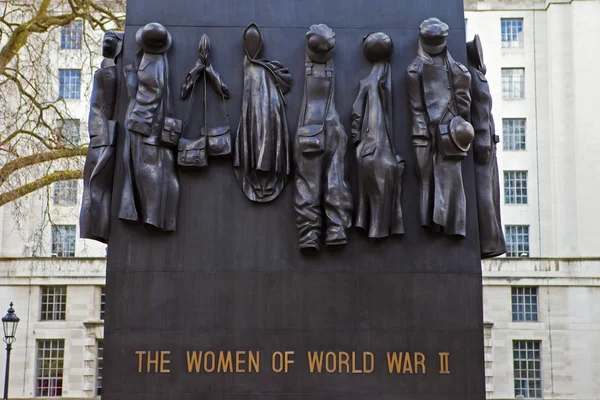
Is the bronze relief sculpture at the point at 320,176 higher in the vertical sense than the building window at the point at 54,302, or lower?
higher

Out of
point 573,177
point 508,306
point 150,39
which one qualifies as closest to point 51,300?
point 508,306

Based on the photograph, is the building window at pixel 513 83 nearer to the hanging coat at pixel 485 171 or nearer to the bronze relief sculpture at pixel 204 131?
the hanging coat at pixel 485 171

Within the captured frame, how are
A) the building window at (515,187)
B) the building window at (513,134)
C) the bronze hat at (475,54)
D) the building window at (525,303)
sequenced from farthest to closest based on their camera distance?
1. the building window at (513,134)
2. the building window at (525,303)
3. the building window at (515,187)
4. the bronze hat at (475,54)

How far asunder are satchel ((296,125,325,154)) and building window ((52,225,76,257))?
56.4 m

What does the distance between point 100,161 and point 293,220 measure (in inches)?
90.8

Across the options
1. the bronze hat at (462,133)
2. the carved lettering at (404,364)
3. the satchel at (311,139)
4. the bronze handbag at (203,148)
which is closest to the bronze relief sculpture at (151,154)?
the bronze handbag at (203,148)

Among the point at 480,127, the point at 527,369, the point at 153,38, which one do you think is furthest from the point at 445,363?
the point at 527,369

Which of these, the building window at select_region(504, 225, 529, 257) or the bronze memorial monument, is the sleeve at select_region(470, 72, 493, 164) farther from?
the building window at select_region(504, 225, 529, 257)

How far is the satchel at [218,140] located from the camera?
36.4 feet

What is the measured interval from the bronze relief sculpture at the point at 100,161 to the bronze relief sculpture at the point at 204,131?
0.83 meters

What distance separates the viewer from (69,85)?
65.7 metres

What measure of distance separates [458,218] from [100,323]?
184 feet

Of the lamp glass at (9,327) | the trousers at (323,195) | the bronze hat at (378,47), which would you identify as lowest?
the lamp glass at (9,327)

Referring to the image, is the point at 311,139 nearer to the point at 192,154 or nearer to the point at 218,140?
the point at 218,140
